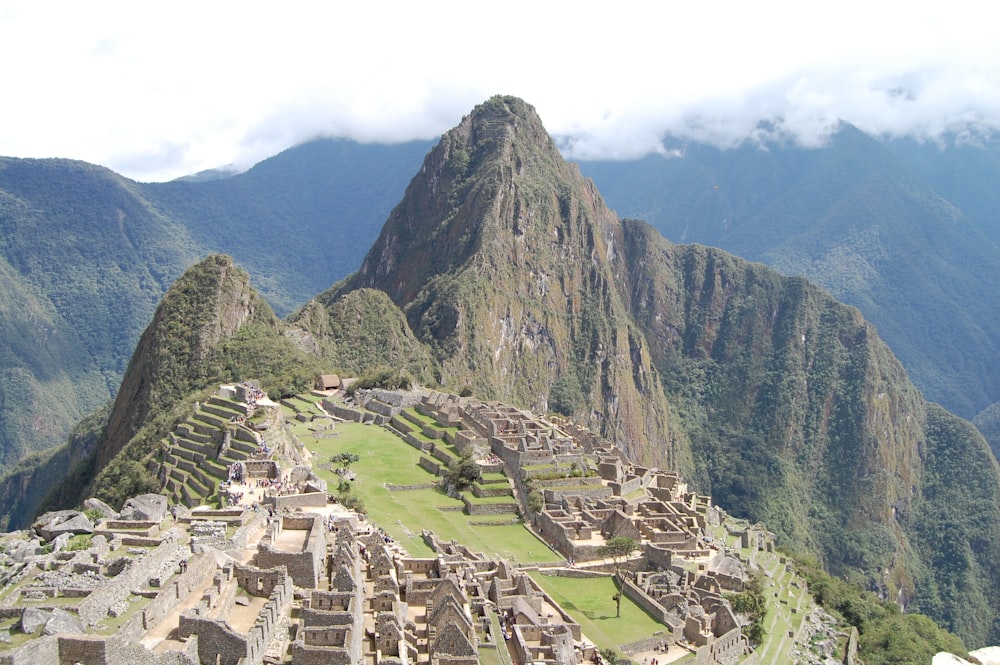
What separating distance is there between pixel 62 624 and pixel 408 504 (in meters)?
34.0

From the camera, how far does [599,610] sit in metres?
42.4

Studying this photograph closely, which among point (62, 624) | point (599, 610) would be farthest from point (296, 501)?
point (62, 624)

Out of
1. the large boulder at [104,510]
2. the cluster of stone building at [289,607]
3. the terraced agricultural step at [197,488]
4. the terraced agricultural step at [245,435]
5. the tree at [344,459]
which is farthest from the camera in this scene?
the tree at [344,459]

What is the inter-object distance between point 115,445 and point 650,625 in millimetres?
56057

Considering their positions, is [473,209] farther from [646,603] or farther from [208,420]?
[646,603]

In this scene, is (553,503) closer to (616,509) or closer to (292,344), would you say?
(616,509)

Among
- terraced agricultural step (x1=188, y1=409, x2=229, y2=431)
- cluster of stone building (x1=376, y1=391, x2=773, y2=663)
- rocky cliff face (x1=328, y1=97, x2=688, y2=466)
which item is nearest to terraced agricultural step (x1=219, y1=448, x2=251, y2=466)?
terraced agricultural step (x1=188, y1=409, x2=229, y2=431)

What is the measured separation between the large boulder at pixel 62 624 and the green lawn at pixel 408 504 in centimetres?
2229

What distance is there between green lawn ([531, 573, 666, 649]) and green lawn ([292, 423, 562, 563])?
2.68 m

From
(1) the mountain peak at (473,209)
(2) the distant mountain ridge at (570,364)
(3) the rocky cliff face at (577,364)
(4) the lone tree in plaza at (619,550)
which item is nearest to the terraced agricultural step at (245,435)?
(4) the lone tree in plaza at (619,550)

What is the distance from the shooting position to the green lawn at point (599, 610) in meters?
39.4

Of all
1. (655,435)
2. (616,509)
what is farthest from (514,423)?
(655,435)

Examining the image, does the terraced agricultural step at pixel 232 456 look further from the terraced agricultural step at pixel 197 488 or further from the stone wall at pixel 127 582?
the stone wall at pixel 127 582

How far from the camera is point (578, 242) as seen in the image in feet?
650
